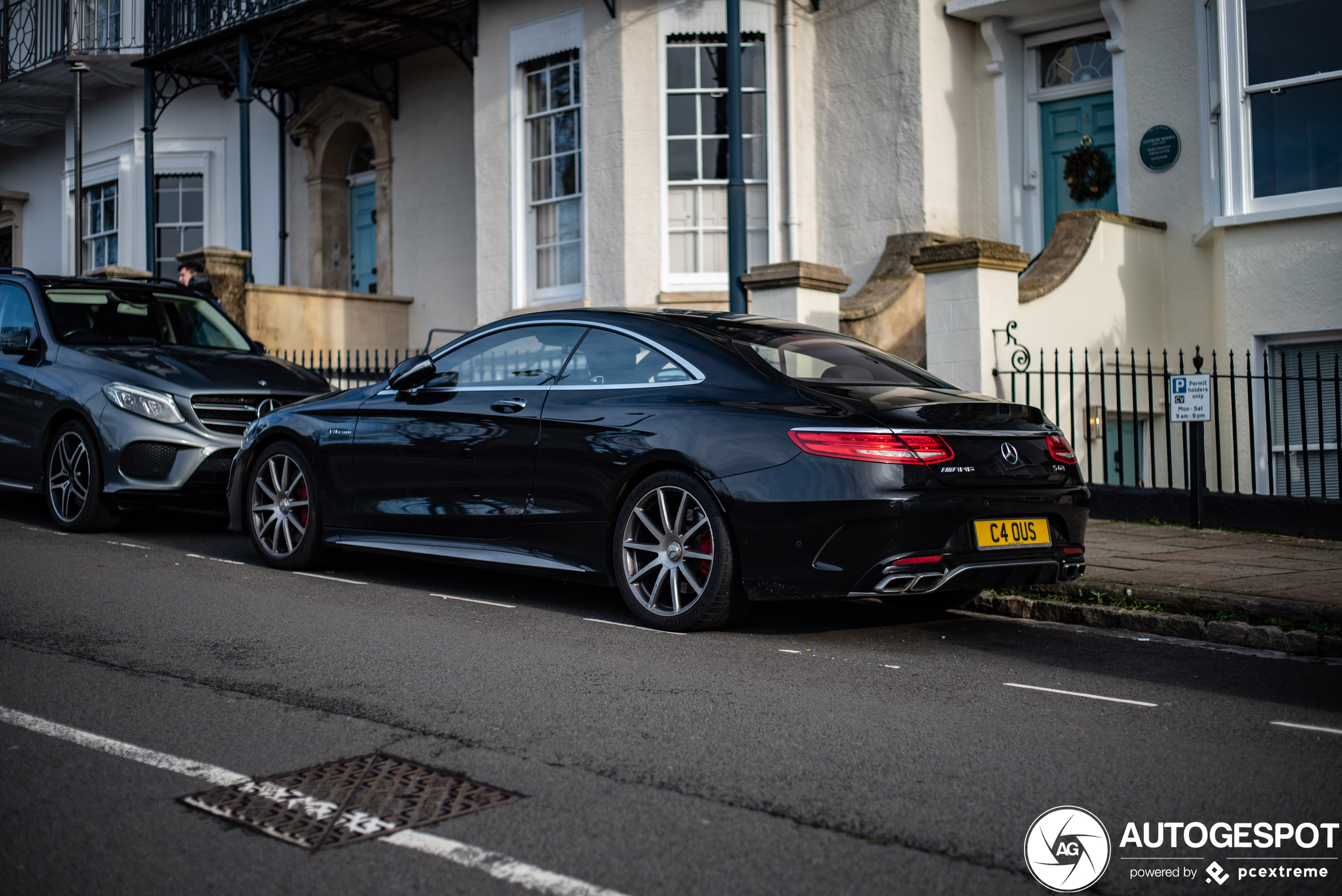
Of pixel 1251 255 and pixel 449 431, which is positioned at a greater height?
pixel 1251 255

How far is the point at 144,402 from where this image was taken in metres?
8.97

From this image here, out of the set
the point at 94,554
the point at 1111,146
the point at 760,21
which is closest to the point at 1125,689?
the point at 94,554

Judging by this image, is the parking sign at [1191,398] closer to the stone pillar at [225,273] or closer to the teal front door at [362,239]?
the stone pillar at [225,273]

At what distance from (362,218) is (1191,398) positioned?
14511 millimetres

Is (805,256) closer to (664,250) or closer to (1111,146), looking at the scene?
(664,250)

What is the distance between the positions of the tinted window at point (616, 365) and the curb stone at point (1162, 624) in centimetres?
212

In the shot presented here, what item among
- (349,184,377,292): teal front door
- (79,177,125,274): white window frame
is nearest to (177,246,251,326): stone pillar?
(349,184,377,292): teal front door

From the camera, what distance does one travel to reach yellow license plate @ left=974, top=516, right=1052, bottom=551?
5691 millimetres

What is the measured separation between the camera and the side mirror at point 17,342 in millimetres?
9648

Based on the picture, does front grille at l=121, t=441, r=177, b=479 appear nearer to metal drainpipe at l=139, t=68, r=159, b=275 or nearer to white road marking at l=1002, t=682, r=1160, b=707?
white road marking at l=1002, t=682, r=1160, b=707

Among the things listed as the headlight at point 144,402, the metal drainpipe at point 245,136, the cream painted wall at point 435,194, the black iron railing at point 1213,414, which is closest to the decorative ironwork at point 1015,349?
the black iron railing at point 1213,414

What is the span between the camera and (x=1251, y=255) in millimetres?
11609

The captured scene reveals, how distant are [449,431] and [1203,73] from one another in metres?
9.02

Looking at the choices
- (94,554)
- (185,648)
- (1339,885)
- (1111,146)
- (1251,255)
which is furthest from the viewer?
(1111,146)
